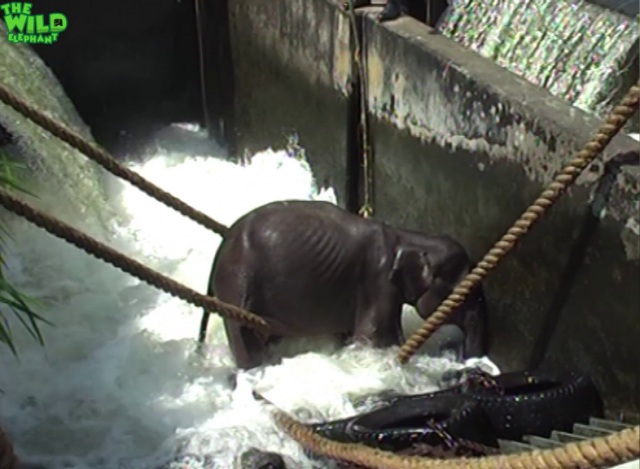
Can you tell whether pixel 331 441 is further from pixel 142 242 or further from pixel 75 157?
pixel 75 157

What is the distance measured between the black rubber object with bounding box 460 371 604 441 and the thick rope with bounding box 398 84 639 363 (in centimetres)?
42

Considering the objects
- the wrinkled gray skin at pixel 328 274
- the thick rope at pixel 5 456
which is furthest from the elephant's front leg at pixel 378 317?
the thick rope at pixel 5 456

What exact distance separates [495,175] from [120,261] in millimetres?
1790

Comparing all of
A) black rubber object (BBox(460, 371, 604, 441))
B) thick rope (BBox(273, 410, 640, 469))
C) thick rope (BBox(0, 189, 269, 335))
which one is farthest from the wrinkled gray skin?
thick rope (BBox(273, 410, 640, 469))

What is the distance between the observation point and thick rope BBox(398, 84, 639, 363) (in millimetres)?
3537

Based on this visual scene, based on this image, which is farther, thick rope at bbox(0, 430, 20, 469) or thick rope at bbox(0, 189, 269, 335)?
thick rope at bbox(0, 189, 269, 335)

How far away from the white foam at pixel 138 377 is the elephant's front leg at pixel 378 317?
75mm

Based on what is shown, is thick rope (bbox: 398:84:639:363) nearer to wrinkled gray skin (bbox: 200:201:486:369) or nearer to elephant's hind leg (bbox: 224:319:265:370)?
wrinkled gray skin (bbox: 200:201:486:369)

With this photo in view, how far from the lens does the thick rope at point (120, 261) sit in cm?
378

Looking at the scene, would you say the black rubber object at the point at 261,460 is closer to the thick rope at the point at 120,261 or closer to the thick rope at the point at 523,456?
the thick rope at the point at 523,456

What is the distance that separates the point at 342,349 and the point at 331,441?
1.03m

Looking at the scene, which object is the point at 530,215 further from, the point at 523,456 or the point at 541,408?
the point at 523,456

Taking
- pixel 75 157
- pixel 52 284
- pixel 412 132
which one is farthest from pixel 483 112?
pixel 75 157

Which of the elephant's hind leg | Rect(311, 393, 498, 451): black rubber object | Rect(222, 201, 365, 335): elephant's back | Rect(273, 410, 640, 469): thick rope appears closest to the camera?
Rect(273, 410, 640, 469): thick rope
